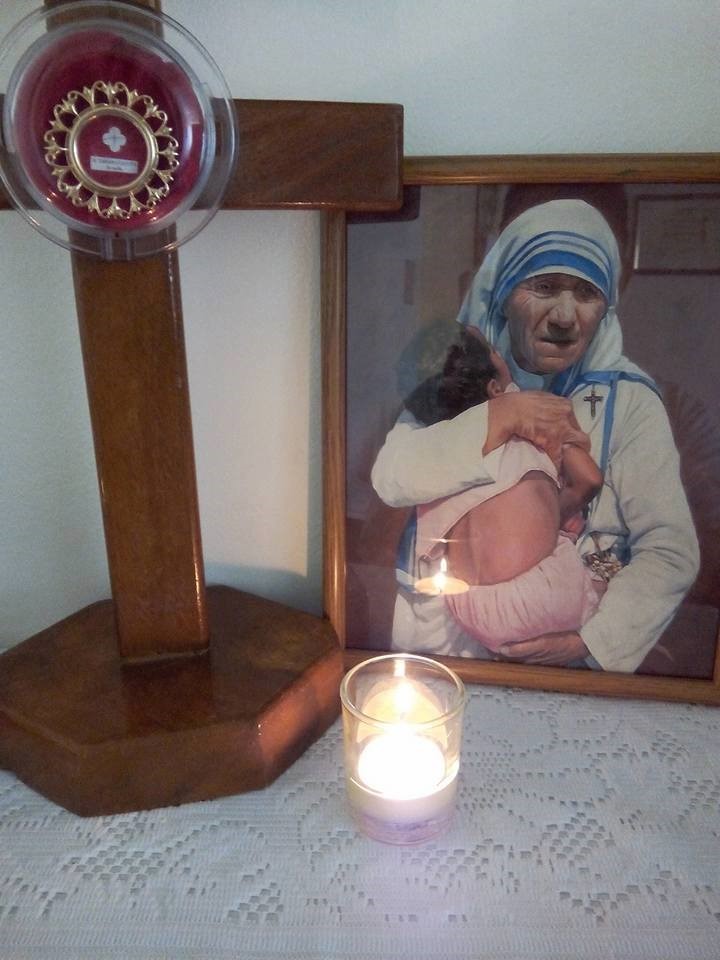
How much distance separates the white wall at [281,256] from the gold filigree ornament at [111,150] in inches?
5.5

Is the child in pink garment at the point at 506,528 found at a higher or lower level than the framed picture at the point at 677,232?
lower

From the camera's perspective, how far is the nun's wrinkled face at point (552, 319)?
566mm

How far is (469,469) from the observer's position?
61 centimetres

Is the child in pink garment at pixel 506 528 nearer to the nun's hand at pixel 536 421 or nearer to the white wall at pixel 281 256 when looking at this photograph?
the nun's hand at pixel 536 421

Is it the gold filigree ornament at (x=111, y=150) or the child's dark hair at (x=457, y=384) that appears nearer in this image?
the gold filigree ornament at (x=111, y=150)

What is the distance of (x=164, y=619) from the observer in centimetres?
59

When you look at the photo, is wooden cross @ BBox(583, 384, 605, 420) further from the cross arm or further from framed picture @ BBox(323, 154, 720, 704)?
the cross arm

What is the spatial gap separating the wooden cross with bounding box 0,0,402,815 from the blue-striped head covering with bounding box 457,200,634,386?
0.33ft

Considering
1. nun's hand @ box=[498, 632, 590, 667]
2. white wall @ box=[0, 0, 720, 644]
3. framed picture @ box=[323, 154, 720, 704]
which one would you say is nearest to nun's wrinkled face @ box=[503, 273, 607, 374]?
framed picture @ box=[323, 154, 720, 704]

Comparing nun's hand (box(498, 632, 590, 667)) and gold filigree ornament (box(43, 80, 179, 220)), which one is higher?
gold filigree ornament (box(43, 80, 179, 220))

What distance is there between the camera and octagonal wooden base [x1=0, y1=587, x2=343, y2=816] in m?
0.52

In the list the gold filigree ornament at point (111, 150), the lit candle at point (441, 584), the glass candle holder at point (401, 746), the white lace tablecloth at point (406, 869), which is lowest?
the white lace tablecloth at point (406, 869)

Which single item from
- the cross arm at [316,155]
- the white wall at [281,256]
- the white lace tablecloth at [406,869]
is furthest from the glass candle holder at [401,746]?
the cross arm at [316,155]

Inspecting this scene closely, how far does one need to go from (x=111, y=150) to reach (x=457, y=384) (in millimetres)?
291
